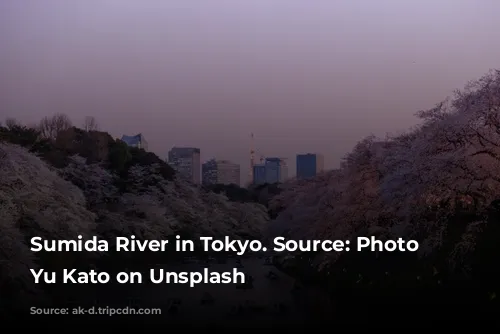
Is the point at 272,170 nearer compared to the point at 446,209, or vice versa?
the point at 446,209

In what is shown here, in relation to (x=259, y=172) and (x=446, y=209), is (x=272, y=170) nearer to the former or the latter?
(x=259, y=172)

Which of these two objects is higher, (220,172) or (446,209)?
(220,172)

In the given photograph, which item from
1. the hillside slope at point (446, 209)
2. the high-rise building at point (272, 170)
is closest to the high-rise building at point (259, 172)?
the high-rise building at point (272, 170)

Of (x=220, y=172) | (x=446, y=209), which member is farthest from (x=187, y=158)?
(x=446, y=209)

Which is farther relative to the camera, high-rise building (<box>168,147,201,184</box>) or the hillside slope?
high-rise building (<box>168,147,201,184</box>)

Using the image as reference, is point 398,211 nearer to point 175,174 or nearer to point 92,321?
point 92,321

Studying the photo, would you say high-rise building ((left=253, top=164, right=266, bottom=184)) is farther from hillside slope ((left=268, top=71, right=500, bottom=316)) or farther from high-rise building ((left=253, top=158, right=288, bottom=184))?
hillside slope ((left=268, top=71, right=500, bottom=316))

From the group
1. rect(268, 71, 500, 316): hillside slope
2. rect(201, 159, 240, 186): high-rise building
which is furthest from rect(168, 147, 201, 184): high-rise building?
rect(268, 71, 500, 316): hillside slope

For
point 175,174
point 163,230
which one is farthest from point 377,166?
point 175,174

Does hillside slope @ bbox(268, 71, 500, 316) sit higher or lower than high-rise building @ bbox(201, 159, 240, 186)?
lower
